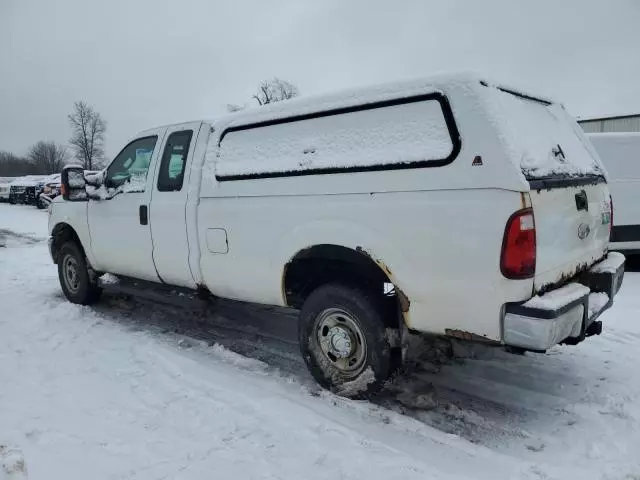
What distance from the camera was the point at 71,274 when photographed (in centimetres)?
628

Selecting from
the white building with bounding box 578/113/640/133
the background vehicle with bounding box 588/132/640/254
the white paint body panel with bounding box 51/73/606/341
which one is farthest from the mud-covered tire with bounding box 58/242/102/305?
the white building with bounding box 578/113/640/133

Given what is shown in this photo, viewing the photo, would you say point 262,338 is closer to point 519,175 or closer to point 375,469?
point 375,469

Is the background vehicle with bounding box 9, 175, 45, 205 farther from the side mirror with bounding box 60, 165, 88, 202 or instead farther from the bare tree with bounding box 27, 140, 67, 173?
the bare tree with bounding box 27, 140, 67, 173

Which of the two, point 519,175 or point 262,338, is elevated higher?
point 519,175

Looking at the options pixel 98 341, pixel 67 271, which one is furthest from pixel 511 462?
pixel 67 271

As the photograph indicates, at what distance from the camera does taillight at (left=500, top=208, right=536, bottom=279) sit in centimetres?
269

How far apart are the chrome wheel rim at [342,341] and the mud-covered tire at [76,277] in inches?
140

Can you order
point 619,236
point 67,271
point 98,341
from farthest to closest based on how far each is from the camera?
1. point 619,236
2. point 67,271
3. point 98,341

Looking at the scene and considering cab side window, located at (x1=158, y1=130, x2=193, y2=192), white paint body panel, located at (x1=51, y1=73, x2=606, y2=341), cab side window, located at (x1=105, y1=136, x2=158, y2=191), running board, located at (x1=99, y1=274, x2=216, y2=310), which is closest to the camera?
white paint body panel, located at (x1=51, y1=73, x2=606, y2=341)

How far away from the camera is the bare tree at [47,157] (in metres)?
76.8

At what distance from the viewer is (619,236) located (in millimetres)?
7625

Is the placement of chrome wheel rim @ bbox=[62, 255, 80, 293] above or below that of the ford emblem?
below

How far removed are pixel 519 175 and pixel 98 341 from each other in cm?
401

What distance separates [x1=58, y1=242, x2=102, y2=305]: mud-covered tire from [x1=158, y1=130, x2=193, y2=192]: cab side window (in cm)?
192
